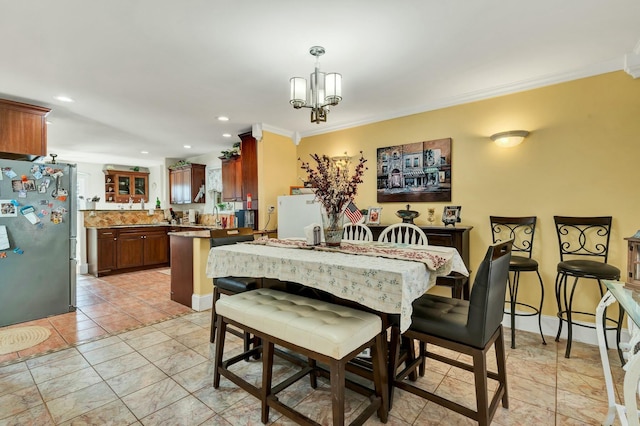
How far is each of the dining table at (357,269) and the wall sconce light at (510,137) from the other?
1.59m

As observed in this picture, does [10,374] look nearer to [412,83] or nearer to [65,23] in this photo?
[65,23]

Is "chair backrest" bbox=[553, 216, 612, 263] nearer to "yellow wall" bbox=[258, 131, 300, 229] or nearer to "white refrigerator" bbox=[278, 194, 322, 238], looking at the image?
"white refrigerator" bbox=[278, 194, 322, 238]

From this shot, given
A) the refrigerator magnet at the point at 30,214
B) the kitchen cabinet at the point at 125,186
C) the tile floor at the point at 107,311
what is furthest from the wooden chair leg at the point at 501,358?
the kitchen cabinet at the point at 125,186

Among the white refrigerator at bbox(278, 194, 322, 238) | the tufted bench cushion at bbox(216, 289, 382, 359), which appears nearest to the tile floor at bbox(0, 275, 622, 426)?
the tufted bench cushion at bbox(216, 289, 382, 359)

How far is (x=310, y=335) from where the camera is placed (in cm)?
145

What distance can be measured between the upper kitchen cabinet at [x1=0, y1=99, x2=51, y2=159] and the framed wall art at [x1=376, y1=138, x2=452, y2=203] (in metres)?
3.98

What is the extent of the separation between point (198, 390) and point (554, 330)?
316 centimetres

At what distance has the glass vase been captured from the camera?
220 centimetres

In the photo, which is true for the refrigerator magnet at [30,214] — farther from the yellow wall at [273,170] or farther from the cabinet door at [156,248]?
the cabinet door at [156,248]

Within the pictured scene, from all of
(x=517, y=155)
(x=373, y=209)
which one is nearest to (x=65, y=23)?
(x=373, y=209)


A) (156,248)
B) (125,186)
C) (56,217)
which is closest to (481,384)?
(56,217)

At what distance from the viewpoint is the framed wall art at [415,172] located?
3430 millimetres

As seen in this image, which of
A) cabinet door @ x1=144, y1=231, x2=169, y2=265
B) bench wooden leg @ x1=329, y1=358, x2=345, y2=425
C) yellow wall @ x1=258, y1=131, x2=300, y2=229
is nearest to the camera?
bench wooden leg @ x1=329, y1=358, x2=345, y2=425

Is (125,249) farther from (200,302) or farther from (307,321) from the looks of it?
(307,321)
